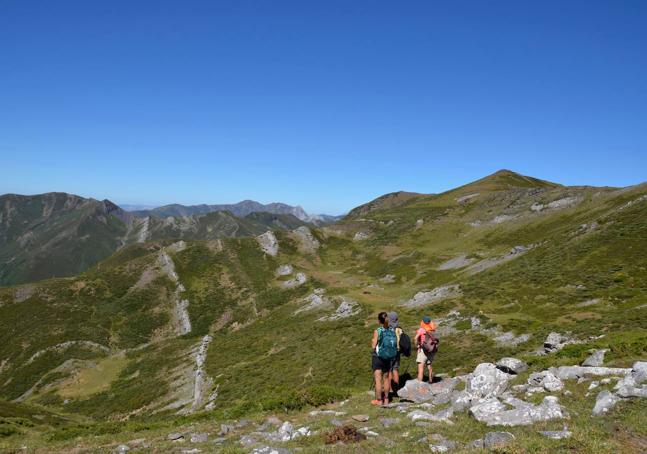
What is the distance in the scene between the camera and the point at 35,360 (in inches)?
3438

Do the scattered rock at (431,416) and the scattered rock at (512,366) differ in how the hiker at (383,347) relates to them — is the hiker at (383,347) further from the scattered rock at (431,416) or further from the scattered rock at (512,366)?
the scattered rock at (512,366)

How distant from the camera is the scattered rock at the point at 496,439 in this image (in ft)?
34.3

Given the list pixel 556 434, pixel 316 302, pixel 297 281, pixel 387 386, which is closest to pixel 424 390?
pixel 387 386

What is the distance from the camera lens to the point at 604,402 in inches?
508

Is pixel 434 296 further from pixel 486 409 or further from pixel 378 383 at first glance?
pixel 486 409

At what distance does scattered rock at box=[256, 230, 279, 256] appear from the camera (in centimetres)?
13375

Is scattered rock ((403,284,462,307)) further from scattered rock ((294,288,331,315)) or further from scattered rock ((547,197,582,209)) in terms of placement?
scattered rock ((547,197,582,209))

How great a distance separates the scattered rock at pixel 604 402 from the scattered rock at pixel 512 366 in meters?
6.07

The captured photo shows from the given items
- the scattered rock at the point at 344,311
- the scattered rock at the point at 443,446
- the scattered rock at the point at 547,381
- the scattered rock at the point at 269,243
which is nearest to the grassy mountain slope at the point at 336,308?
the scattered rock at the point at 443,446

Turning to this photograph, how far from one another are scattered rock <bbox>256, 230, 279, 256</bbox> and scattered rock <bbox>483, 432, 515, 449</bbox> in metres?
123

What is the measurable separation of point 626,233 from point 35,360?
4605 inches

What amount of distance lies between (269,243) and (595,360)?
12293 centimetres

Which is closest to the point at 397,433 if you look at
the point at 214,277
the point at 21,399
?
the point at 21,399

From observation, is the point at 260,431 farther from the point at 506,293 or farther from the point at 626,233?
the point at 626,233
